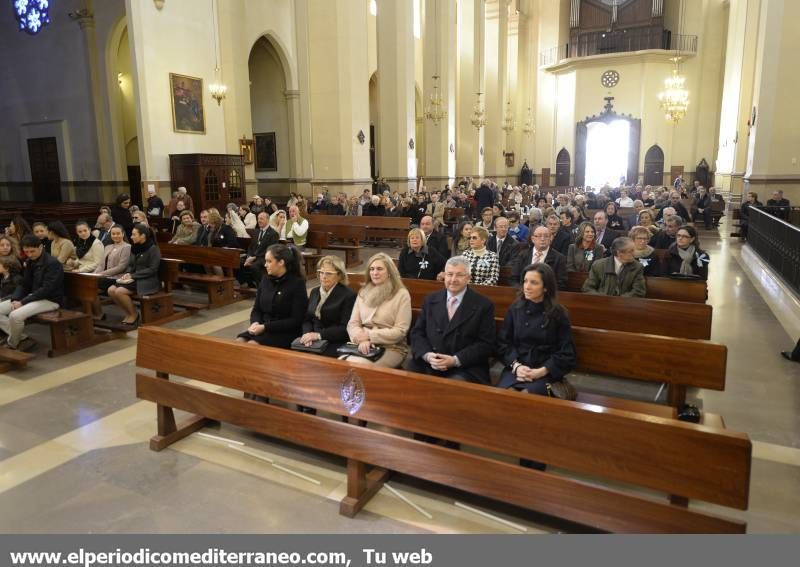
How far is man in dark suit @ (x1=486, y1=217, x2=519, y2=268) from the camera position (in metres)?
6.46

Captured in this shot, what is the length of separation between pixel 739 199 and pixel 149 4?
1688cm

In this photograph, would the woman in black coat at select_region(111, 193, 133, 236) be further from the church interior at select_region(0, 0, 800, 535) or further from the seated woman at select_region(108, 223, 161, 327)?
the seated woman at select_region(108, 223, 161, 327)

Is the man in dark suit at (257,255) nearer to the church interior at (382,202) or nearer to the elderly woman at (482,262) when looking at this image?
the church interior at (382,202)

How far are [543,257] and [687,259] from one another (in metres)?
1.49

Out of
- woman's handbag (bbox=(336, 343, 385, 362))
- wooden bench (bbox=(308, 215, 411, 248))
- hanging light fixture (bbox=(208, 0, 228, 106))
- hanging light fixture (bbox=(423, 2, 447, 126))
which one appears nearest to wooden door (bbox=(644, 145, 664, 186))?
hanging light fixture (bbox=(423, 2, 447, 126))

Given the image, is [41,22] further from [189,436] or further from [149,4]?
[189,436]

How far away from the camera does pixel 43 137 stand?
18812 millimetres

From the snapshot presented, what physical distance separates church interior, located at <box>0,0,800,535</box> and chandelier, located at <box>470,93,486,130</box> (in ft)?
0.50

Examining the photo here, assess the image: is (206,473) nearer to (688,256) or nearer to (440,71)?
(688,256)

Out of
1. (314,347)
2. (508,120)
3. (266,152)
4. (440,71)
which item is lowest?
(314,347)

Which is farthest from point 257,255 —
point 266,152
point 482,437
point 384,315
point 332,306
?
point 266,152

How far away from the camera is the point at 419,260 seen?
6230mm

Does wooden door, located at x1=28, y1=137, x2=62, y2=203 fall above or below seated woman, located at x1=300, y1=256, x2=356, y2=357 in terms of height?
above

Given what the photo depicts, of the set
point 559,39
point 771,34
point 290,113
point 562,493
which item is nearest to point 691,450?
point 562,493
